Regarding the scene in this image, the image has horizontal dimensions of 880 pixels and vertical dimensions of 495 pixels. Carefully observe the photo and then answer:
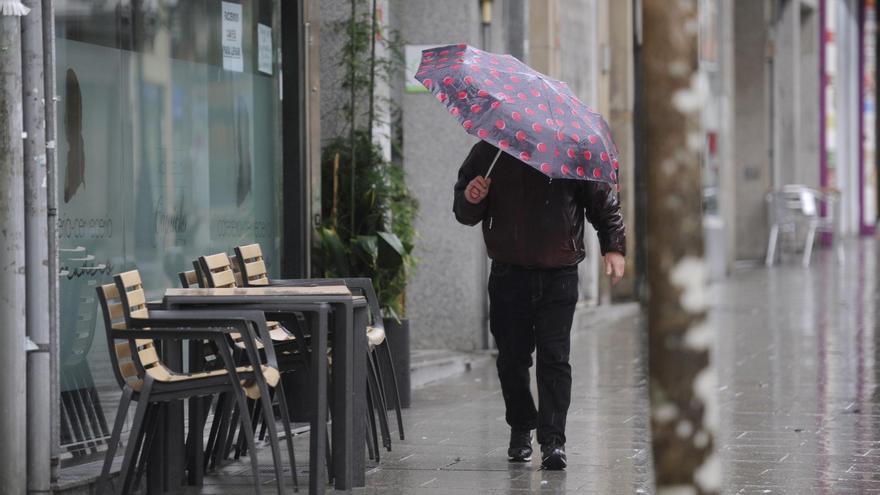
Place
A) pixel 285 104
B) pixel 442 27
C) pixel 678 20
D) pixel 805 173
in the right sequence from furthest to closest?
pixel 805 173, pixel 442 27, pixel 285 104, pixel 678 20

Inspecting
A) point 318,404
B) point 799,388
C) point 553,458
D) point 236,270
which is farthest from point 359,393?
point 799,388

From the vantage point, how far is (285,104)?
9828mm

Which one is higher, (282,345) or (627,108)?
(627,108)

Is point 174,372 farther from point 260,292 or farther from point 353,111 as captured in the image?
point 353,111

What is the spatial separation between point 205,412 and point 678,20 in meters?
4.54

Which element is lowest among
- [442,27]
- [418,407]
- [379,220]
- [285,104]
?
[418,407]

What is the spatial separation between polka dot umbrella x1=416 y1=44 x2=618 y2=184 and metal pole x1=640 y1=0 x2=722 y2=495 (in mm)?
3489

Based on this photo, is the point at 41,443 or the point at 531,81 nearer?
the point at 41,443

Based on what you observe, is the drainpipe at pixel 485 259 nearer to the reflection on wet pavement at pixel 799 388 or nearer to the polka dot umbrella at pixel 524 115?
the reflection on wet pavement at pixel 799 388

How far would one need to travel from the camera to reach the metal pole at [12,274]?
633 cm

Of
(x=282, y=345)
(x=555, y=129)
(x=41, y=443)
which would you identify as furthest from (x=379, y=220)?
(x=41, y=443)

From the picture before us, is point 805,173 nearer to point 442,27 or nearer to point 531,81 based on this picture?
point 442,27

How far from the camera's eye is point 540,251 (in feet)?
24.1

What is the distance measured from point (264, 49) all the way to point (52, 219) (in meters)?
3.24
